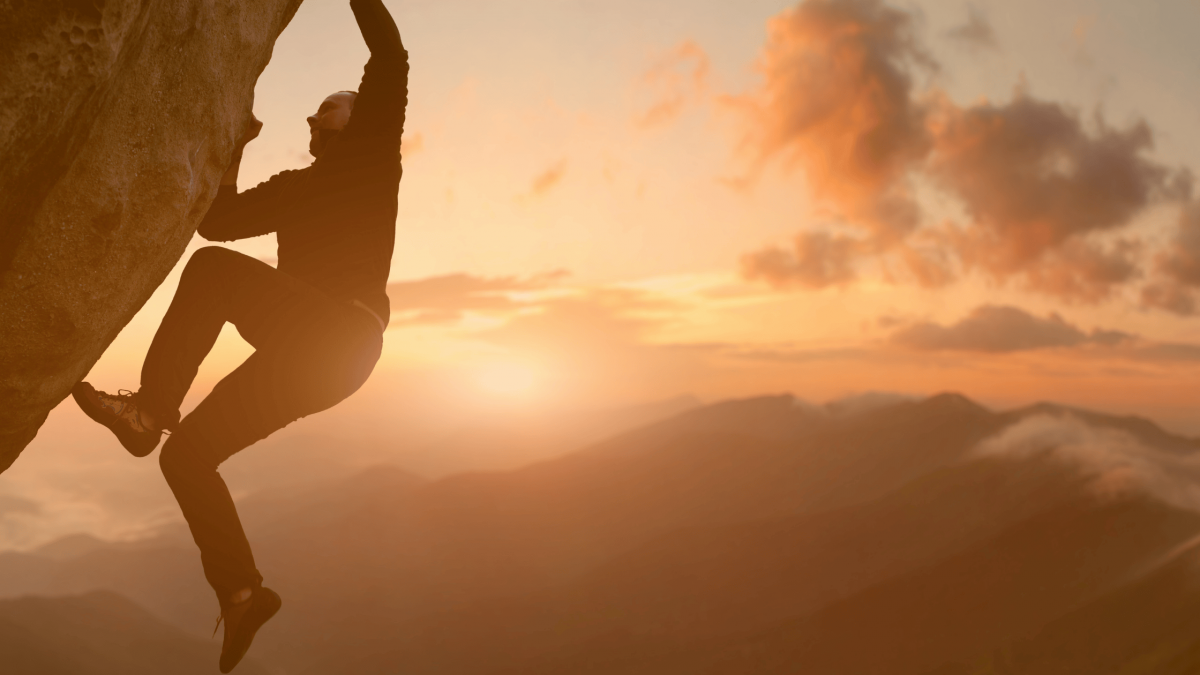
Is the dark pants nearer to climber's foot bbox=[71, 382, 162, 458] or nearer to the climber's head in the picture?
climber's foot bbox=[71, 382, 162, 458]

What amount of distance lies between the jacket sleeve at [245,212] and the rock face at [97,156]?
21 cm

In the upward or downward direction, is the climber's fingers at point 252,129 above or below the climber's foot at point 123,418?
above

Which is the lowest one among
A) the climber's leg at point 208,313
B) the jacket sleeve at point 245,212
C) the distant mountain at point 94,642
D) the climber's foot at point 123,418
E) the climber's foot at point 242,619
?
the distant mountain at point 94,642

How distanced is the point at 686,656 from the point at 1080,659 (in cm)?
6338

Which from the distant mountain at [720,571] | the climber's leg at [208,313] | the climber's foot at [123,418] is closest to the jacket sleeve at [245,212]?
the climber's leg at [208,313]

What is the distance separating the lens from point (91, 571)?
617 ft

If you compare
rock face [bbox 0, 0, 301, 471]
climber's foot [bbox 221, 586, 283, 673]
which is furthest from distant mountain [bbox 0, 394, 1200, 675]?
rock face [bbox 0, 0, 301, 471]

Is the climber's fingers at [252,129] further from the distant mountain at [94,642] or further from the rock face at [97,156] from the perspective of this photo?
the distant mountain at [94,642]

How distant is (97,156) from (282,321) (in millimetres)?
1122

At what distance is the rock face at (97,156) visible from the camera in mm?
2854

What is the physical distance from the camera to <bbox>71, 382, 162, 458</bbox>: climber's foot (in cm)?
379

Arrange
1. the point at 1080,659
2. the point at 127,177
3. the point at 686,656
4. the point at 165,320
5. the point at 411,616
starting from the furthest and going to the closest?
the point at 411,616 → the point at 686,656 → the point at 1080,659 → the point at 165,320 → the point at 127,177

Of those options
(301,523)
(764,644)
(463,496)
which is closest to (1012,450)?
(764,644)

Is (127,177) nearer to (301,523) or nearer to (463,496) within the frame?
(463,496)
